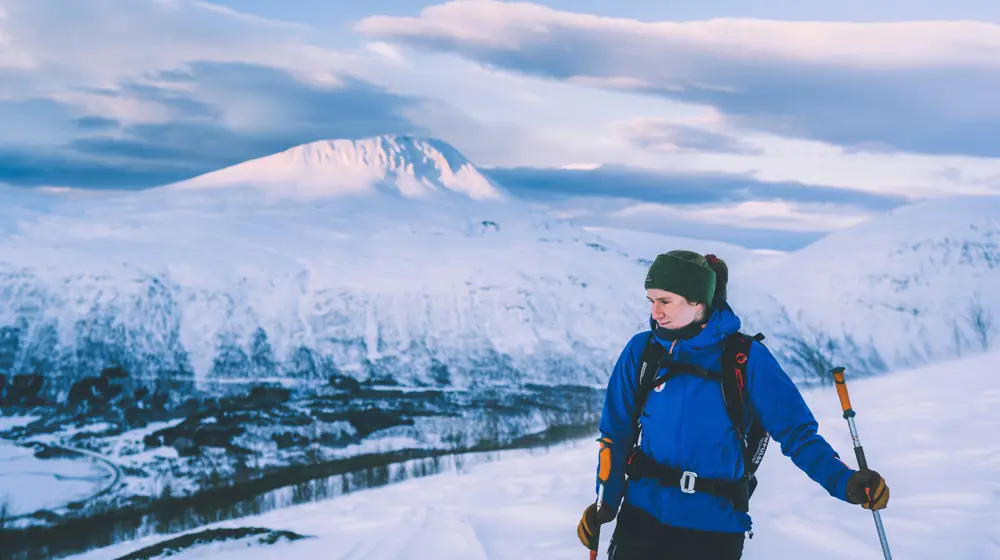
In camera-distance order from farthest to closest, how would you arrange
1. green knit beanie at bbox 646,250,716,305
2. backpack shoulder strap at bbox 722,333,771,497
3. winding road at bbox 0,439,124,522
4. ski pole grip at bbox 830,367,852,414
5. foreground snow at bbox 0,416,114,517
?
foreground snow at bbox 0,416,114,517, winding road at bbox 0,439,124,522, ski pole grip at bbox 830,367,852,414, green knit beanie at bbox 646,250,716,305, backpack shoulder strap at bbox 722,333,771,497

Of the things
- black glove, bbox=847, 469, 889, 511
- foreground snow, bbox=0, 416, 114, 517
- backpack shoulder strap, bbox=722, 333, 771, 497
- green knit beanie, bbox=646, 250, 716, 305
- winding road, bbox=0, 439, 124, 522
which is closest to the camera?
black glove, bbox=847, 469, 889, 511

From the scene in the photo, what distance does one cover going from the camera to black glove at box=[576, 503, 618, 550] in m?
5.59

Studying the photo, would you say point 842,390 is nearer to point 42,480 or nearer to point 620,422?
point 620,422

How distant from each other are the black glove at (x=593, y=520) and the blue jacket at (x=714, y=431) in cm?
27

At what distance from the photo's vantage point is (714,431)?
5.24 m

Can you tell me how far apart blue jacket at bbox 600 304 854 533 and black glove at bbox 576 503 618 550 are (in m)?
0.27

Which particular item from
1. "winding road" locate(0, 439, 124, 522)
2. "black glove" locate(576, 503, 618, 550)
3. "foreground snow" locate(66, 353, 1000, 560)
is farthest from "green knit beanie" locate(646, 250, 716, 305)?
"winding road" locate(0, 439, 124, 522)

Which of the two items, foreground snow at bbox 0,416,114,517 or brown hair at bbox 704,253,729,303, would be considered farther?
foreground snow at bbox 0,416,114,517

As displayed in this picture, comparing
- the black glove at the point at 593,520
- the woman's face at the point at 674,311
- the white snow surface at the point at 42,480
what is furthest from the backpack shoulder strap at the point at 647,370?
the white snow surface at the point at 42,480

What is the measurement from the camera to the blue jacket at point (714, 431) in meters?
5.19

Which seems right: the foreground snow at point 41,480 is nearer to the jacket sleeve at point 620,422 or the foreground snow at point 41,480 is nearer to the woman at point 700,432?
the jacket sleeve at point 620,422

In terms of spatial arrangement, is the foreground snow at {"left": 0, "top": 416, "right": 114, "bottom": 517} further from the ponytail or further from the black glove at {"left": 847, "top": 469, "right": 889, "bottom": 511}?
the black glove at {"left": 847, "top": 469, "right": 889, "bottom": 511}

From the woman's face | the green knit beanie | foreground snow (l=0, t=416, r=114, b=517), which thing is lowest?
foreground snow (l=0, t=416, r=114, b=517)

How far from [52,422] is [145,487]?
77939mm
